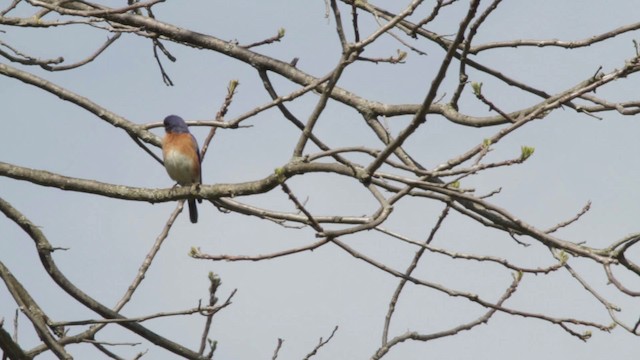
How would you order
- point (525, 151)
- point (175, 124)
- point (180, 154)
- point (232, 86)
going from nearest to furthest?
point (525, 151) → point (232, 86) → point (180, 154) → point (175, 124)

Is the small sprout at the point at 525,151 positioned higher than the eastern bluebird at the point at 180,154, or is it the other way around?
the eastern bluebird at the point at 180,154

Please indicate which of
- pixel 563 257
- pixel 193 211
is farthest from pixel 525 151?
pixel 193 211

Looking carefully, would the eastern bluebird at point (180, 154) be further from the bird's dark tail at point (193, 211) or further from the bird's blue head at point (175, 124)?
the bird's dark tail at point (193, 211)

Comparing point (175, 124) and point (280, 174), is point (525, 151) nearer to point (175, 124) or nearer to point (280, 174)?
point (280, 174)

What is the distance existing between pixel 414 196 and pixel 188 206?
5440mm

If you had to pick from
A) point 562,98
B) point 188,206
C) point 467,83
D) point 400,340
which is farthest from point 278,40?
point 188,206

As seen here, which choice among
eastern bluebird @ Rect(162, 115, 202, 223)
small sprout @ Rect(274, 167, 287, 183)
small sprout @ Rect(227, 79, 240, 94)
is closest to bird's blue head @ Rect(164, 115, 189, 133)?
eastern bluebird @ Rect(162, 115, 202, 223)

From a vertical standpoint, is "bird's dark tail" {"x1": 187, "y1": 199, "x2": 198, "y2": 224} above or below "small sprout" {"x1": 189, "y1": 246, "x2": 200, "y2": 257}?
above

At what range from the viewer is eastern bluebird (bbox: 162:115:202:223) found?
8578mm

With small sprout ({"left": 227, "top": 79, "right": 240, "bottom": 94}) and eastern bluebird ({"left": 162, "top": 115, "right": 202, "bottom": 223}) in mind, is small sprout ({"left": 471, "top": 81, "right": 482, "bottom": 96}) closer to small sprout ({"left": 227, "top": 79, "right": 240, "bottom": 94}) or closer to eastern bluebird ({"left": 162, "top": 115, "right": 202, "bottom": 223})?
small sprout ({"left": 227, "top": 79, "right": 240, "bottom": 94})

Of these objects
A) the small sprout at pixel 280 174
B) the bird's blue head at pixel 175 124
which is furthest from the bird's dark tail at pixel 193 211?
the small sprout at pixel 280 174

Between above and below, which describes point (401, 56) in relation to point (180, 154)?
below

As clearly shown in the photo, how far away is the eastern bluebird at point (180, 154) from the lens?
8.58 meters

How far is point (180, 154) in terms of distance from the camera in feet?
28.4
